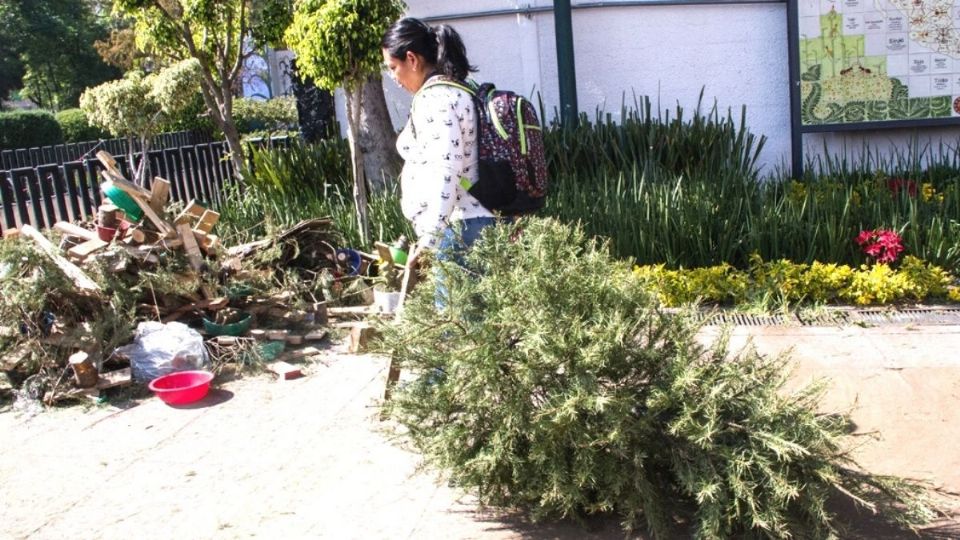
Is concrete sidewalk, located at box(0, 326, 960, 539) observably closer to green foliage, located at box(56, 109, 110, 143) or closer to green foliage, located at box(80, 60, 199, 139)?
green foliage, located at box(80, 60, 199, 139)

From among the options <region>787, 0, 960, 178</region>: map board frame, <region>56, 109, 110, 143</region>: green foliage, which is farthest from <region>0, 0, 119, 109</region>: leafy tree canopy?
<region>787, 0, 960, 178</region>: map board frame

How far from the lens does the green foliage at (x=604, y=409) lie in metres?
2.93

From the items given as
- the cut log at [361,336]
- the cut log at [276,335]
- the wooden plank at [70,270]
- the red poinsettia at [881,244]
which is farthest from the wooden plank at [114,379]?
the red poinsettia at [881,244]

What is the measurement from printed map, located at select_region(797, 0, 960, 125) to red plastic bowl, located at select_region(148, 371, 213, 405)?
218 inches

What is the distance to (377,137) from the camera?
333 inches

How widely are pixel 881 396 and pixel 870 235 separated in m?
1.79

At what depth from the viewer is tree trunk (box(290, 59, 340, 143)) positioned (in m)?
10.2

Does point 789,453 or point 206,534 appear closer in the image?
point 789,453

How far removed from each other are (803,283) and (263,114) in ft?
54.9

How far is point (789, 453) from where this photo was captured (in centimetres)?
293

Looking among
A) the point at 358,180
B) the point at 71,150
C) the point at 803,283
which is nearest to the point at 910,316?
the point at 803,283

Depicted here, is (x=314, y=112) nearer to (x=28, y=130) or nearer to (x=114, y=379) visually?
(x=114, y=379)

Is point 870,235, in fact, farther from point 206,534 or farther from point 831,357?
point 206,534

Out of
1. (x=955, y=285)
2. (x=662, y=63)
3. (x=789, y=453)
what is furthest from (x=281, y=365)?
(x=662, y=63)
